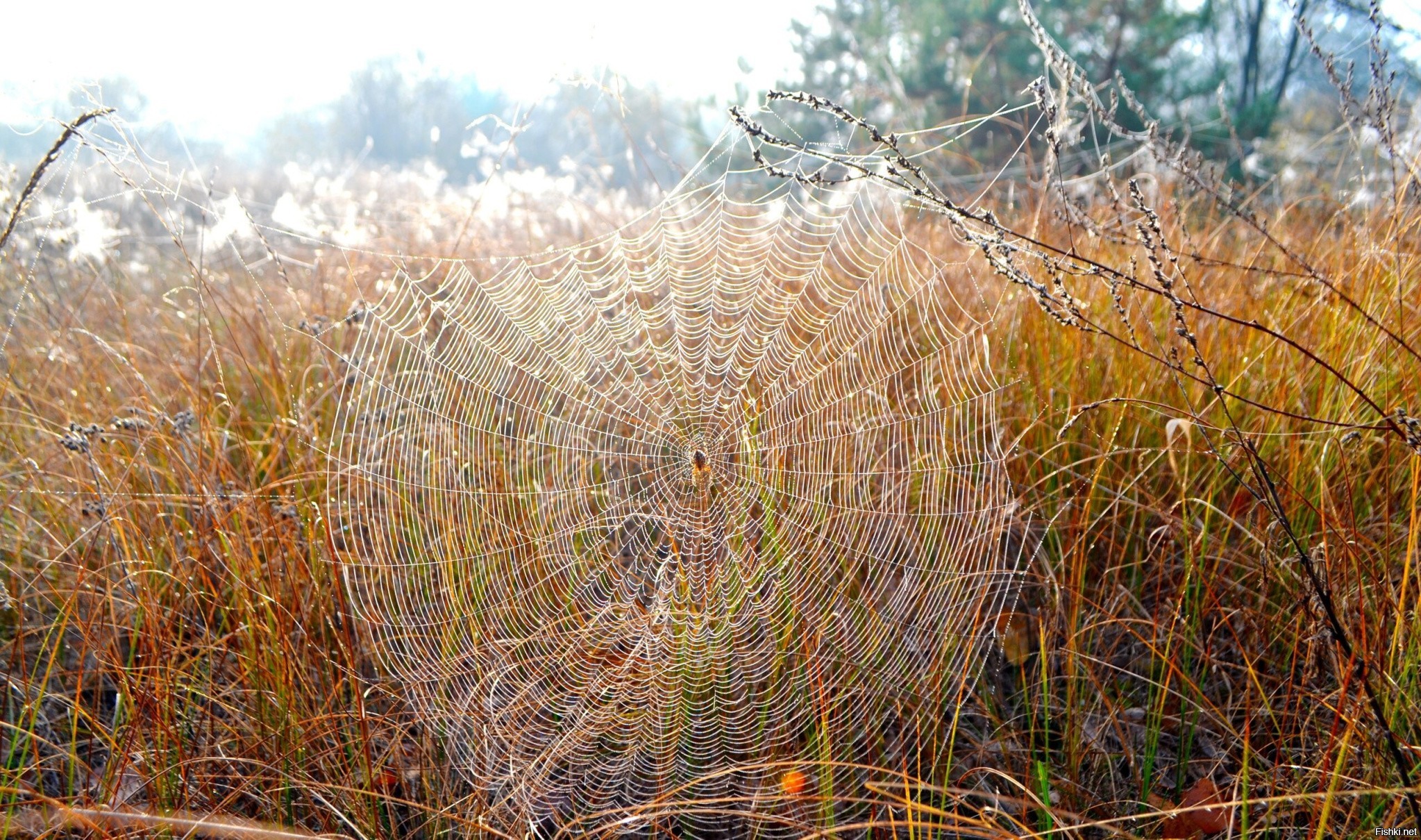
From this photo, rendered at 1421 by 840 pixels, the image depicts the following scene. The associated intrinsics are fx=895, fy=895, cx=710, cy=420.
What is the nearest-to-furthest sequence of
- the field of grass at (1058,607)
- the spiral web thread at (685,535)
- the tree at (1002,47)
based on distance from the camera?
the field of grass at (1058,607) → the spiral web thread at (685,535) → the tree at (1002,47)

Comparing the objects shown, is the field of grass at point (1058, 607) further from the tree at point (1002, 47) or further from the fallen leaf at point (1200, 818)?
the tree at point (1002, 47)

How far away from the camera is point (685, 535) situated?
3.25m

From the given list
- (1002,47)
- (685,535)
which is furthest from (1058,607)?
(1002,47)

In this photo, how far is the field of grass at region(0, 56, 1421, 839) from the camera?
199 centimetres

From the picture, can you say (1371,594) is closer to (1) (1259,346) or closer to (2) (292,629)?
(1) (1259,346)

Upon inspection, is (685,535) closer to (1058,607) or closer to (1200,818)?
(1058,607)

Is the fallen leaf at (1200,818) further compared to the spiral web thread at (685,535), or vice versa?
the spiral web thread at (685,535)

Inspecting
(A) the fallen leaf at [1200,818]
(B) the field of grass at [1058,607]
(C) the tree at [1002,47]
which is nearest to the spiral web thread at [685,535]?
(B) the field of grass at [1058,607]

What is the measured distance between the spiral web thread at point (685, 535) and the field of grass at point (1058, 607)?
0.15 metres

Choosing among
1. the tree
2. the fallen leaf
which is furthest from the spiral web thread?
the tree

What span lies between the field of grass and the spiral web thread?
147 mm

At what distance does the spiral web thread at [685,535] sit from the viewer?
2449 millimetres

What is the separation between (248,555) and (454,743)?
0.88 meters

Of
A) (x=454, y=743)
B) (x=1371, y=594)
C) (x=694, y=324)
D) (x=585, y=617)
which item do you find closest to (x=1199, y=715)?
(x=1371, y=594)
